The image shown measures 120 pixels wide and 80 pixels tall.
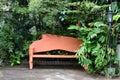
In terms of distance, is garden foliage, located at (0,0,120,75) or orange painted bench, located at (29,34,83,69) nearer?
garden foliage, located at (0,0,120,75)

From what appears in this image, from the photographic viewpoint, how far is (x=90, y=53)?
6.82 m

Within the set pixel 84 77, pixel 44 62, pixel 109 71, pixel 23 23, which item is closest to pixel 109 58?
pixel 109 71

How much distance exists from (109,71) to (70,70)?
111cm

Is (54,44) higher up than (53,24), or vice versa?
(53,24)

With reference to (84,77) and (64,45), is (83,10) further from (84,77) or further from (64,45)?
(84,77)

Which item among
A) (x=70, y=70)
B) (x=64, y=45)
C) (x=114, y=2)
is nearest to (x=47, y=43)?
(x=64, y=45)

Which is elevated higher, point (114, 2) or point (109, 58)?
point (114, 2)

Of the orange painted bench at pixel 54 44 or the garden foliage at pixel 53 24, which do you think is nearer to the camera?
the garden foliage at pixel 53 24

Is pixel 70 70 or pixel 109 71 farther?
pixel 70 70

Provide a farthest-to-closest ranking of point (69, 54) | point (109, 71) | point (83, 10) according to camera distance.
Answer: point (69, 54)
point (83, 10)
point (109, 71)

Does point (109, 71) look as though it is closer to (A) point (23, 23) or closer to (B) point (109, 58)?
Answer: (B) point (109, 58)

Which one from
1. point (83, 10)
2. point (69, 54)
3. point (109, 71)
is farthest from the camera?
point (69, 54)

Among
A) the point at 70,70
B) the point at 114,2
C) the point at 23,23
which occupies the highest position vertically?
the point at 114,2

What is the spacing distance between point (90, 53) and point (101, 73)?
56 centimetres
